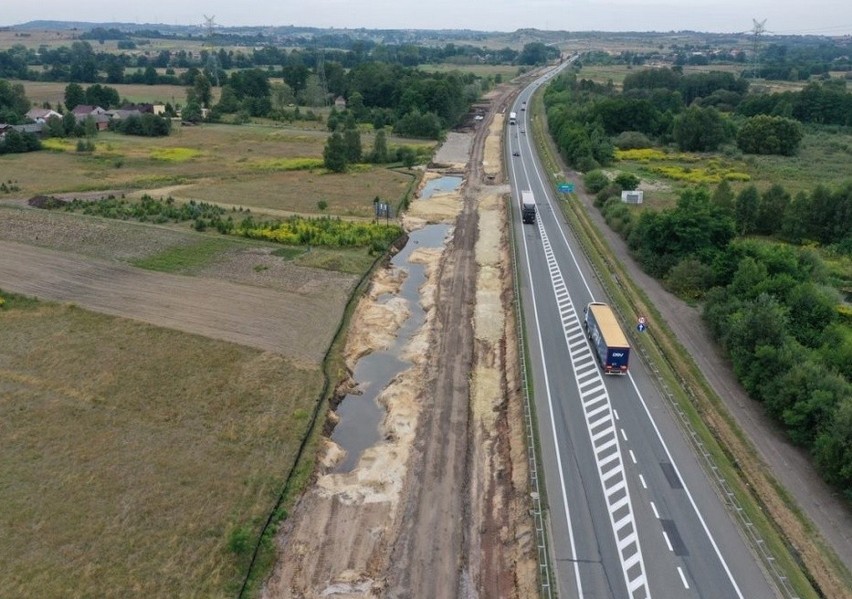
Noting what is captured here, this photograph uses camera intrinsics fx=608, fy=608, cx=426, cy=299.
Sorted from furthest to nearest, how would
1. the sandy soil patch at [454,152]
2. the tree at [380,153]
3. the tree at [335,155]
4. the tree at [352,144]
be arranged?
the sandy soil patch at [454,152], the tree at [380,153], the tree at [352,144], the tree at [335,155]

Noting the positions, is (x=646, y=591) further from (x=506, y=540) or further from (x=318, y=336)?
(x=318, y=336)

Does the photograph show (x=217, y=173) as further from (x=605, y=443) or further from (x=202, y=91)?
(x=605, y=443)

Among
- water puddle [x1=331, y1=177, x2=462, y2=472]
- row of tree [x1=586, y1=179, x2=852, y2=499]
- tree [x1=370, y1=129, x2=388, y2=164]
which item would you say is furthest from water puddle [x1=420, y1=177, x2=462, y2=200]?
water puddle [x1=331, y1=177, x2=462, y2=472]

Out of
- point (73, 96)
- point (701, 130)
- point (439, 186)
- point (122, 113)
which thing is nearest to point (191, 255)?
point (439, 186)

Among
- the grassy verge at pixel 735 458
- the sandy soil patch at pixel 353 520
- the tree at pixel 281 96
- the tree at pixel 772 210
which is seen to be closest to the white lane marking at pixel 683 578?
the grassy verge at pixel 735 458

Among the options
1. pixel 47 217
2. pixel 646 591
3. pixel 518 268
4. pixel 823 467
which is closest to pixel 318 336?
pixel 518 268

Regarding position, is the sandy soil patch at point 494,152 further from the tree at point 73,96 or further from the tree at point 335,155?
the tree at point 73,96
